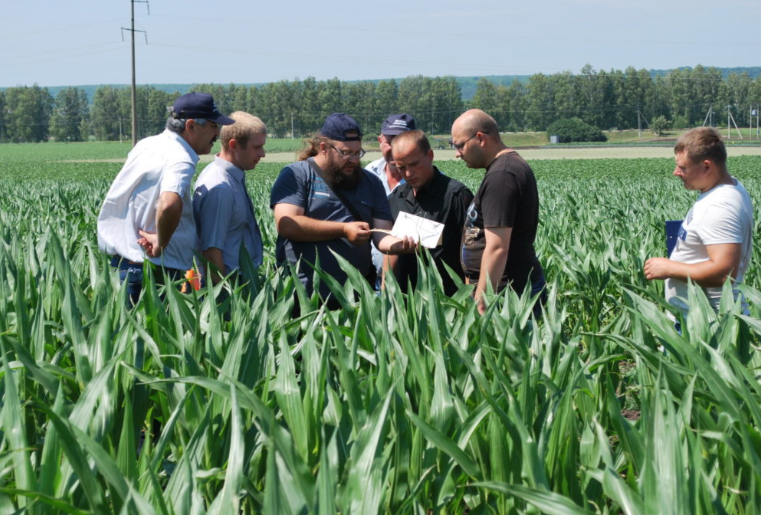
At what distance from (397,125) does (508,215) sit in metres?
1.16

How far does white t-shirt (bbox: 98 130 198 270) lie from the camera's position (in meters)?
3.47

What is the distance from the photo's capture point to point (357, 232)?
11.5ft

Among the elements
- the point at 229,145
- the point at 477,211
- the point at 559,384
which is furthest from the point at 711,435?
the point at 229,145

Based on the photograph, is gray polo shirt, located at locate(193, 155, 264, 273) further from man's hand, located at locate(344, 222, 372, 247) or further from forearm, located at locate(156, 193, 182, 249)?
man's hand, located at locate(344, 222, 372, 247)

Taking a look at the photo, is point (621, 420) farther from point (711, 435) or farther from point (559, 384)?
point (559, 384)

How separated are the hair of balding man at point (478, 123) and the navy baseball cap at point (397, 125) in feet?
2.49

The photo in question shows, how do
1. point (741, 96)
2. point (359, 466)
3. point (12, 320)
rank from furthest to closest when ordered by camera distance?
point (741, 96) → point (12, 320) → point (359, 466)

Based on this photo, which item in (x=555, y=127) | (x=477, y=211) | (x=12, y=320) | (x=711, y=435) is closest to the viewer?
(x=711, y=435)

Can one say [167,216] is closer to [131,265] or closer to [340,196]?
[131,265]

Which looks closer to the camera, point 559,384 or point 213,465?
point 213,465

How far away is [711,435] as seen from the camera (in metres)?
1.61

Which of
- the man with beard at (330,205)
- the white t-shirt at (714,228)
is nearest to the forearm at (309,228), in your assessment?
the man with beard at (330,205)

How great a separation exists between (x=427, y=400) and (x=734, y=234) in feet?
6.11

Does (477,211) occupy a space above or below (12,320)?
above
